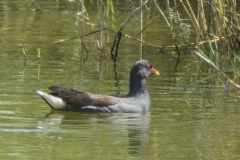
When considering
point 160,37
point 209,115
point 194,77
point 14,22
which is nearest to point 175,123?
point 209,115

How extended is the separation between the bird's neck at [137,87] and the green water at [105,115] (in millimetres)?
246

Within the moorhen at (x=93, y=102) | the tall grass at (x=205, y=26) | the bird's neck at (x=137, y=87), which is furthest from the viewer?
the tall grass at (x=205, y=26)

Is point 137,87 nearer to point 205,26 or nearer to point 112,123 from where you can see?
point 112,123

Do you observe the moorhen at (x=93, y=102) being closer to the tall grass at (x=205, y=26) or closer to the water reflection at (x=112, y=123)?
the water reflection at (x=112, y=123)

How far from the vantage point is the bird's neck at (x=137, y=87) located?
10680 mm

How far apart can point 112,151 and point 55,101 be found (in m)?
2.36

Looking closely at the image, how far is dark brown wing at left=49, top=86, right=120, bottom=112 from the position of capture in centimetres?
1030

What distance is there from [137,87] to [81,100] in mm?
855

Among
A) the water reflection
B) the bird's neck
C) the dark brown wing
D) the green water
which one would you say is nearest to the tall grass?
the green water

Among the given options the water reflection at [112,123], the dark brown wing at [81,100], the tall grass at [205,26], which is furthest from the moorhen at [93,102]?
the tall grass at [205,26]

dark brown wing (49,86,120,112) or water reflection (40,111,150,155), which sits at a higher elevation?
dark brown wing (49,86,120,112)

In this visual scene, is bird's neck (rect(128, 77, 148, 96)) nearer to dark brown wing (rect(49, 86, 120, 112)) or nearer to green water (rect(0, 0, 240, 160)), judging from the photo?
green water (rect(0, 0, 240, 160))

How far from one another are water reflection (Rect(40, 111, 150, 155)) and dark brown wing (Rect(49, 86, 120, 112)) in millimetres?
133

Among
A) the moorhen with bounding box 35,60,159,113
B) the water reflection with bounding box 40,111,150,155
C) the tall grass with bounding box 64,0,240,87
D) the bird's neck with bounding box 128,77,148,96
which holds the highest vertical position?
the tall grass with bounding box 64,0,240,87
